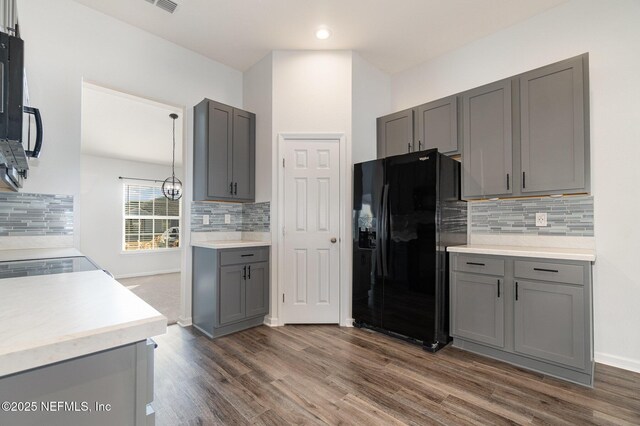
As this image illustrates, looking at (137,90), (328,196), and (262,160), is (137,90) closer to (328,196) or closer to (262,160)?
(262,160)

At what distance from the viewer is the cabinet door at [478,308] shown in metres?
2.48

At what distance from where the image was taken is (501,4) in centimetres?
273

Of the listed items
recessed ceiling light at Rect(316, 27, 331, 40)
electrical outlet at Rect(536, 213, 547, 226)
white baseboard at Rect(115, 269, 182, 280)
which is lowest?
white baseboard at Rect(115, 269, 182, 280)

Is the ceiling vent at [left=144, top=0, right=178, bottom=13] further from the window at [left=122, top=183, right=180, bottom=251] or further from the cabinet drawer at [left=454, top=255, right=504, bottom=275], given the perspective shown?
Answer: the window at [left=122, top=183, right=180, bottom=251]

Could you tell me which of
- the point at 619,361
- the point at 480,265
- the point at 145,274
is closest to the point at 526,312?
the point at 480,265

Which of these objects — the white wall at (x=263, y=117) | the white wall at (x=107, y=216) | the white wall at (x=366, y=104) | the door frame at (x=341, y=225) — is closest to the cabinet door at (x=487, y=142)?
the white wall at (x=366, y=104)

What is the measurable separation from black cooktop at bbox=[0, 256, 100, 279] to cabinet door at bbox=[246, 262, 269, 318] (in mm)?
1798

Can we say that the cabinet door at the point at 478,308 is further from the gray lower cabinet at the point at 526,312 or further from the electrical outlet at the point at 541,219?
the electrical outlet at the point at 541,219

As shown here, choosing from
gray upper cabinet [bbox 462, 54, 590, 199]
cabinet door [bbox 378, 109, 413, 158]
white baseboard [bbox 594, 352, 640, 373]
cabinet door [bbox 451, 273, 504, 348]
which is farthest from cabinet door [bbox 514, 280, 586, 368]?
cabinet door [bbox 378, 109, 413, 158]

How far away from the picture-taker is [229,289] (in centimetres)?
307

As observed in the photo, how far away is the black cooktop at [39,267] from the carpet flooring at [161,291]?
5.94 ft

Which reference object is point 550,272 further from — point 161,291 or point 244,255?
point 161,291

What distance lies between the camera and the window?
695 cm

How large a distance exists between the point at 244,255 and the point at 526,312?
8.52 ft
